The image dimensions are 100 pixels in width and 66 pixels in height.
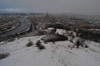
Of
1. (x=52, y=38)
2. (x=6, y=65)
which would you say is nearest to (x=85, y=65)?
(x=6, y=65)

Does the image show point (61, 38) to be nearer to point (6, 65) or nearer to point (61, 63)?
point (61, 63)

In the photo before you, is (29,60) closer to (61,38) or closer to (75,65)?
(75,65)

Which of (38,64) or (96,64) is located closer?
(38,64)

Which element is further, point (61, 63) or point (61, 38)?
point (61, 38)

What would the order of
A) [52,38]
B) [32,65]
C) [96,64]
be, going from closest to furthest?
[32,65] → [96,64] → [52,38]

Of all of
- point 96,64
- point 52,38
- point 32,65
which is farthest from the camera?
point 52,38

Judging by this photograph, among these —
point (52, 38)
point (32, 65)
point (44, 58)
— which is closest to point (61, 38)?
point (52, 38)

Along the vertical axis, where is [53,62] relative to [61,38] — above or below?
above

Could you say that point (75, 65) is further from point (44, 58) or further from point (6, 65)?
point (6, 65)

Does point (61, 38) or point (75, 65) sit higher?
point (75, 65)
